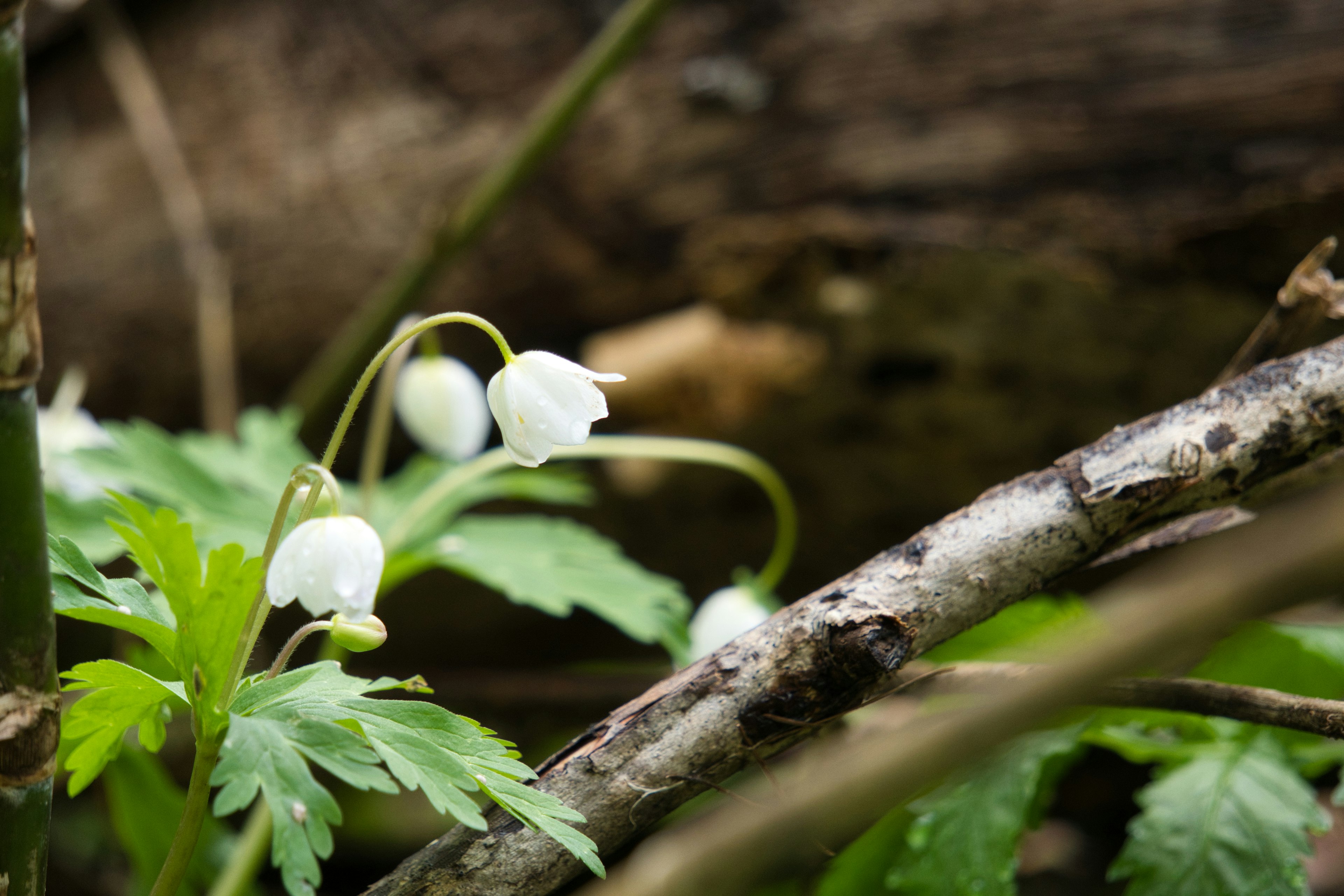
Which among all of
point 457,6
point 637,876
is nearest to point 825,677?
point 637,876

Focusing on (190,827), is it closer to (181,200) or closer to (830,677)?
(830,677)

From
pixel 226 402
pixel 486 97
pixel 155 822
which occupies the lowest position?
pixel 155 822

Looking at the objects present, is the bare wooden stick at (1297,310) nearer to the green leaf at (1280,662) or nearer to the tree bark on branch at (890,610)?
the tree bark on branch at (890,610)

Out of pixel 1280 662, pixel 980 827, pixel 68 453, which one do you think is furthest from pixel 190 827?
pixel 1280 662

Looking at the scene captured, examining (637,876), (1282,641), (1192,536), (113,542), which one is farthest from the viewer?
(113,542)

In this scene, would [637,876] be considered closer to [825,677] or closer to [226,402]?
[825,677]
